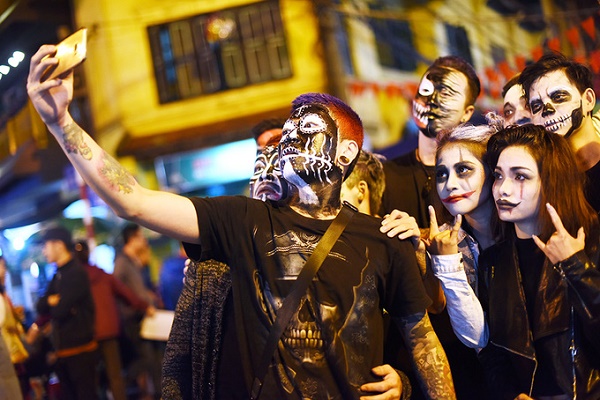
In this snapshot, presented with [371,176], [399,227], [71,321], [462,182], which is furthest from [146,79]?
[399,227]

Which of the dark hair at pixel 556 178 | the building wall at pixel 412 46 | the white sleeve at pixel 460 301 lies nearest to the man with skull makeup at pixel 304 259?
the white sleeve at pixel 460 301

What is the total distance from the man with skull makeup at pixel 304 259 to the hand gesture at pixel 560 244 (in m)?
0.53

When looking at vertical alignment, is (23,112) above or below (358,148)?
above

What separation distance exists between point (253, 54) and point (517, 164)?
50.3 feet

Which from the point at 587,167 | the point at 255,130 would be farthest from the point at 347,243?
the point at 255,130

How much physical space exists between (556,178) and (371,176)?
46.8 inches

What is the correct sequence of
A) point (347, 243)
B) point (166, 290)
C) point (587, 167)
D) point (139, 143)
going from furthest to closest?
point (139, 143), point (166, 290), point (587, 167), point (347, 243)

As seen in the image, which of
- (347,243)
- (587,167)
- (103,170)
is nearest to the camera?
(103,170)

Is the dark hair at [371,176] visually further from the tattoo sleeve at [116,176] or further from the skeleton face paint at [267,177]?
the tattoo sleeve at [116,176]

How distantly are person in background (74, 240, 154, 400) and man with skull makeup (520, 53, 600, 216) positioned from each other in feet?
19.5

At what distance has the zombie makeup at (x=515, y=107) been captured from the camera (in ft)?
14.7

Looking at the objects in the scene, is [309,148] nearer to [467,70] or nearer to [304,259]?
[304,259]

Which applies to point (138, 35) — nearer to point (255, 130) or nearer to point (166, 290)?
point (166, 290)

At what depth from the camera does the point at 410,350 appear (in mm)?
3674
